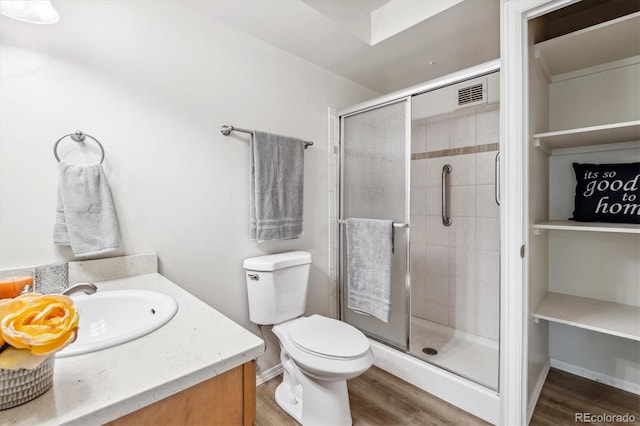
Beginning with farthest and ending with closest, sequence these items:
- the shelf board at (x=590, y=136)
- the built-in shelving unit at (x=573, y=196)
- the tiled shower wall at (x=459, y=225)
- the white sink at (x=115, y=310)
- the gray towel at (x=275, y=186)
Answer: the tiled shower wall at (x=459, y=225) → the gray towel at (x=275, y=186) → the built-in shelving unit at (x=573, y=196) → the shelf board at (x=590, y=136) → the white sink at (x=115, y=310)

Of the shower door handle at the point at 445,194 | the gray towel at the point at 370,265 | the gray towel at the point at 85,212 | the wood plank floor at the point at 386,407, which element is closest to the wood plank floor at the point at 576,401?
the wood plank floor at the point at 386,407

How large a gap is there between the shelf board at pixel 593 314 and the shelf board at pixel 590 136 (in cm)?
88

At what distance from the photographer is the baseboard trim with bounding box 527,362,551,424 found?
4.80 ft

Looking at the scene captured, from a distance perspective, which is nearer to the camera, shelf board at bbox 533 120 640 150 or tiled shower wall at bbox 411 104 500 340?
shelf board at bbox 533 120 640 150

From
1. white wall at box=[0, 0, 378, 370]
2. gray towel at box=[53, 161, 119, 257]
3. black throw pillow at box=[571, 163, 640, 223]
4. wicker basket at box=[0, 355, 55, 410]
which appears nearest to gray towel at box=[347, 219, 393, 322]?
white wall at box=[0, 0, 378, 370]

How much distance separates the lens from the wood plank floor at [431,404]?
1.52 metres

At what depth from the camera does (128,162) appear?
1335 mm

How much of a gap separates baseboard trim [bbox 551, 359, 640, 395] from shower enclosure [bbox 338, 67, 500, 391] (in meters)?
0.36

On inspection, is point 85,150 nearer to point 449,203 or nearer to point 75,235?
point 75,235

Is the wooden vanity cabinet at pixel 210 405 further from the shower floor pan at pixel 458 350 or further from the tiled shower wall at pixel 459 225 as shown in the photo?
the tiled shower wall at pixel 459 225

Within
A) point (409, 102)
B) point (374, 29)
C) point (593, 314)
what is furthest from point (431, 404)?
point (374, 29)

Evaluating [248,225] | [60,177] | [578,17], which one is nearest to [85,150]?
[60,177]

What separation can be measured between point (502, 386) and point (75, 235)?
75.5 inches

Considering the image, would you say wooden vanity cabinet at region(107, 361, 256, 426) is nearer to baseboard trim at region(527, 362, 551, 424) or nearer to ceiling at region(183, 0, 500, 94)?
baseboard trim at region(527, 362, 551, 424)
